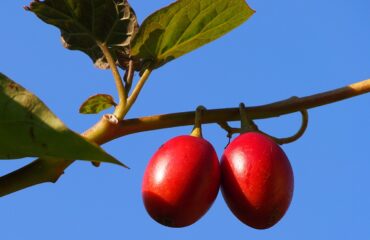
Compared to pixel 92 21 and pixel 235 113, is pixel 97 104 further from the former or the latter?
pixel 235 113

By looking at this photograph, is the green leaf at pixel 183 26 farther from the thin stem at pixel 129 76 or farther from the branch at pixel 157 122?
Answer: the branch at pixel 157 122

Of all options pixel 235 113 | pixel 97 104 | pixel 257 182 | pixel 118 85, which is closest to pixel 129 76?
pixel 118 85

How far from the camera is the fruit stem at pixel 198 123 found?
4.22ft

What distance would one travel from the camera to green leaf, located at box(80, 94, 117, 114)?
52.8 inches

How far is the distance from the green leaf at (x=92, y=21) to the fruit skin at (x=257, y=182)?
38cm

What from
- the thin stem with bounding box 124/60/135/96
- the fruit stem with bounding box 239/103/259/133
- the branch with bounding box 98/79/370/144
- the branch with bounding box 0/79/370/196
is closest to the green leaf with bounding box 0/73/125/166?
the branch with bounding box 0/79/370/196

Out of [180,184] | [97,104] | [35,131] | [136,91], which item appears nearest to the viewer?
[35,131]

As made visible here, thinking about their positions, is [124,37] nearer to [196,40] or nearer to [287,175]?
[196,40]

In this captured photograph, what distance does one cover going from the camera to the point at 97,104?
4.57 feet

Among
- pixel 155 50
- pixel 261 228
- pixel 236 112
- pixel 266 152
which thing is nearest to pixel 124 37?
pixel 155 50

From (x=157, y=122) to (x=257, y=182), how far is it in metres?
0.24

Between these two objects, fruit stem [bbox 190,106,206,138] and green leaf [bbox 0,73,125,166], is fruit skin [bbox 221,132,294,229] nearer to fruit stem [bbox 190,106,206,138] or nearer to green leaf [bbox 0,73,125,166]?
fruit stem [bbox 190,106,206,138]

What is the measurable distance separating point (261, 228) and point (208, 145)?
214 mm

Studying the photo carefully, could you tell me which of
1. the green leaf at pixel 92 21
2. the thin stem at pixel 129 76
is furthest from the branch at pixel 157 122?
the green leaf at pixel 92 21
